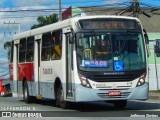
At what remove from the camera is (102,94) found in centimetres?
1730

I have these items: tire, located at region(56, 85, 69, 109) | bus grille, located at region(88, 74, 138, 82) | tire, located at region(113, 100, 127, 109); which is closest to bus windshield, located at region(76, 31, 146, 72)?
bus grille, located at region(88, 74, 138, 82)

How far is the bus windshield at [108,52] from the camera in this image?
17297 mm

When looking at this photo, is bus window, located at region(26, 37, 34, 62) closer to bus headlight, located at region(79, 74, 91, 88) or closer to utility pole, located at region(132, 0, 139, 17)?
bus headlight, located at region(79, 74, 91, 88)

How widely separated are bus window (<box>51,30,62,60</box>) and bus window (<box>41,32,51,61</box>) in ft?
1.81

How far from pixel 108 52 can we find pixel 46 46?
423 cm

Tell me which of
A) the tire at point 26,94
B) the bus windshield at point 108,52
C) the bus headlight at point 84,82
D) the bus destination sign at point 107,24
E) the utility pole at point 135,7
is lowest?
the tire at point 26,94

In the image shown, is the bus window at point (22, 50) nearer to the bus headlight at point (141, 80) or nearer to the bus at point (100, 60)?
the bus at point (100, 60)

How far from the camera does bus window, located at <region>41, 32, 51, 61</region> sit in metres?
20.6

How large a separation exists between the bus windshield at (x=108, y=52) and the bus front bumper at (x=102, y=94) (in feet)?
2.31

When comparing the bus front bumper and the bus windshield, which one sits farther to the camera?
the bus windshield

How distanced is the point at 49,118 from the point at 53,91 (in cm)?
400

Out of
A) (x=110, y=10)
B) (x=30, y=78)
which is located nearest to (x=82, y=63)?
(x=30, y=78)

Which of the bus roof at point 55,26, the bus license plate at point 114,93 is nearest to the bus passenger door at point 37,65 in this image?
the bus roof at point 55,26

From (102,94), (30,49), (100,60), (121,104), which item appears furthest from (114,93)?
(30,49)
